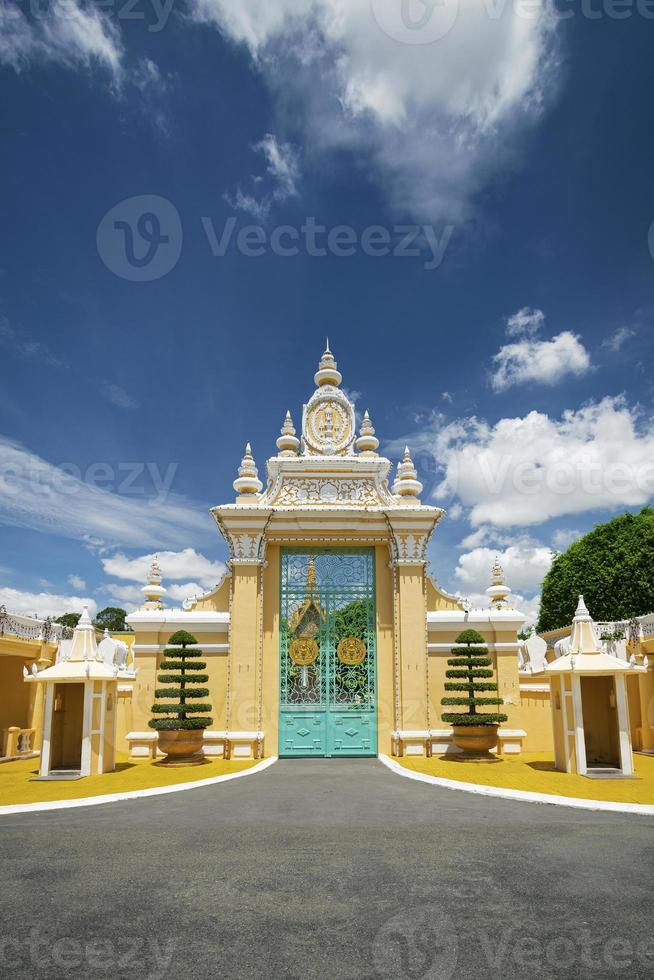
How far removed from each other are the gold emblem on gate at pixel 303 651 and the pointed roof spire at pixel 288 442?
4.53 metres

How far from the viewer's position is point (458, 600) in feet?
49.4

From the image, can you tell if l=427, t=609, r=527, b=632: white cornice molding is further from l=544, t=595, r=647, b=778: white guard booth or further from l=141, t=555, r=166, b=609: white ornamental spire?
l=141, t=555, r=166, b=609: white ornamental spire

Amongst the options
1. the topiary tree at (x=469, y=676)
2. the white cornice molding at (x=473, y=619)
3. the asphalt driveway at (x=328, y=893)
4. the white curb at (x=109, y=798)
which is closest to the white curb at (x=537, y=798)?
the asphalt driveway at (x=328, y=893)

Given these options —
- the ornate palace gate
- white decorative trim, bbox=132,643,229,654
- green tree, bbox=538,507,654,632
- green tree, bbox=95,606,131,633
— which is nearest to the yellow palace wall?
white decorative trim, bbox=132,643,229,654

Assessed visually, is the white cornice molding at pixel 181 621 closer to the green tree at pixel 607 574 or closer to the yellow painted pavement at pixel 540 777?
the yellow painted pavement at pixel 540 777

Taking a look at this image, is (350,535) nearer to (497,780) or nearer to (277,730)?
(277,730)

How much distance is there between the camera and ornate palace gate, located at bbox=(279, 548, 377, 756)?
14008mm

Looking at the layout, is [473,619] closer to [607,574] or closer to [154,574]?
[154,574]

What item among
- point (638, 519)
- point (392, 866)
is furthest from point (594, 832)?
point (638, 519)

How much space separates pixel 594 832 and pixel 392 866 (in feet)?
8.82

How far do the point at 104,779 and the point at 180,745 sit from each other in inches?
74.5

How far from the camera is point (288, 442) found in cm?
1586

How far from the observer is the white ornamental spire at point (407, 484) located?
50.2 ft

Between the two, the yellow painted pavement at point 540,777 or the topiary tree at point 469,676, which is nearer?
the yellow painted pavement at point 540,777
